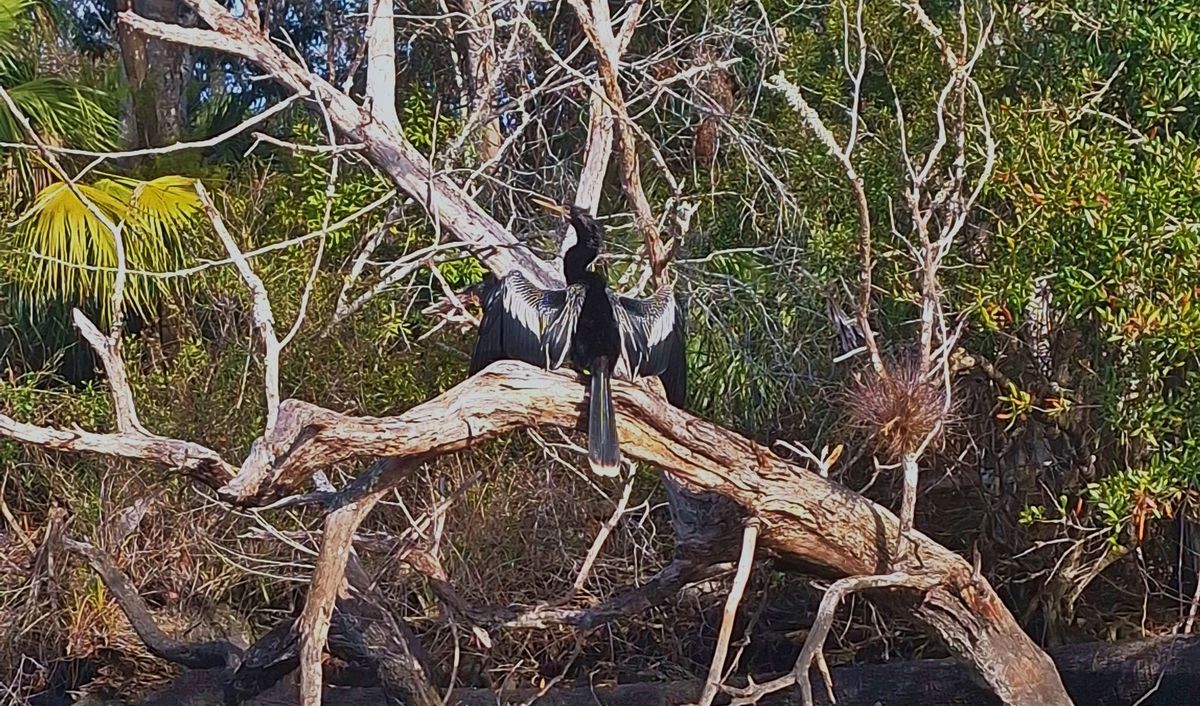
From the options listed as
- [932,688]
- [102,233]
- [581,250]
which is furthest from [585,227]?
[102,233]

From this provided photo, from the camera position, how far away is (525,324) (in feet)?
14.5

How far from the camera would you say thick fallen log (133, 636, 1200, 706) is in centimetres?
502

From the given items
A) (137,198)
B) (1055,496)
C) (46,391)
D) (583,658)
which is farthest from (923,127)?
(46,391)

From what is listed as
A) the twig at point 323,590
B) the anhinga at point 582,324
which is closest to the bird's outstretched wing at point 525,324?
the anhinga at point 582,324

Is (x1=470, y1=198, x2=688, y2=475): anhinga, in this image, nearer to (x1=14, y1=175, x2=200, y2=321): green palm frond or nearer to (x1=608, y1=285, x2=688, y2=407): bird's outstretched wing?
(x1=608, y1=285, x2=688, y2=407): bird's outstretched wing

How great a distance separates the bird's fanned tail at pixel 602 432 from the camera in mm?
3705

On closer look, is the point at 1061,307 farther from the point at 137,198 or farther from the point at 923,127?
the point at 137,198

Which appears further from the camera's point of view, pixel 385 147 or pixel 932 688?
pixel 932 688

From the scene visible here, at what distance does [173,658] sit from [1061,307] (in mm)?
3862

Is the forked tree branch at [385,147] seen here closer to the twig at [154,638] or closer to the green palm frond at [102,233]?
the green palm frond at [102,233]

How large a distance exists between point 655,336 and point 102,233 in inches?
114

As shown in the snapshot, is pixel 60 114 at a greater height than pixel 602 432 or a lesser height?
greater

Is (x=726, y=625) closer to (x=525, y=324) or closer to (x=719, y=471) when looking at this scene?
(x=719, y=471)

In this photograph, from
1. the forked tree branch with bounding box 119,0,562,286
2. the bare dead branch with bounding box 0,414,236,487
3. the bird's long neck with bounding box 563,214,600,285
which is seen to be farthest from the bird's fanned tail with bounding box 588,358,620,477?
the forked tree branch with bounding box 119,0,562,286
